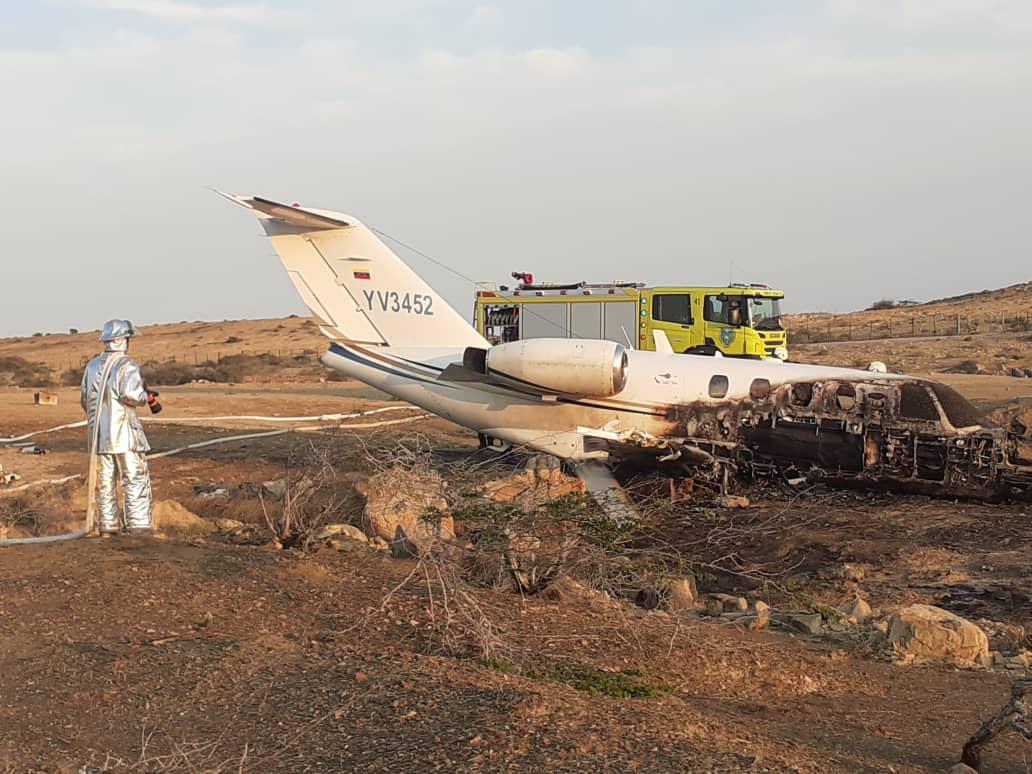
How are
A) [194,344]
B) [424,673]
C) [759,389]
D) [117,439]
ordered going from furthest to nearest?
[194,344], [759,389], [117,439], [424,673]

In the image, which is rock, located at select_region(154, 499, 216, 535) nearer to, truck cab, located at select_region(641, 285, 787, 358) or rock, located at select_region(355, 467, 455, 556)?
rock, located at select_region(355, 467, 455, 556)

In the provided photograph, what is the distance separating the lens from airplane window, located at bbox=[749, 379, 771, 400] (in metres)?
16.1

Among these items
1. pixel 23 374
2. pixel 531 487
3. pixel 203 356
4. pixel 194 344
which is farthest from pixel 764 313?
pixel 194 344

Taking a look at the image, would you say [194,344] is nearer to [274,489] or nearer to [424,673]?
[274,489]

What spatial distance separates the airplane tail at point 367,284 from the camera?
18.5 meters

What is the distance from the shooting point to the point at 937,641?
29.7ft

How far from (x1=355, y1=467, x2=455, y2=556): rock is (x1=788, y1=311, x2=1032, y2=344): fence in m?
48.5

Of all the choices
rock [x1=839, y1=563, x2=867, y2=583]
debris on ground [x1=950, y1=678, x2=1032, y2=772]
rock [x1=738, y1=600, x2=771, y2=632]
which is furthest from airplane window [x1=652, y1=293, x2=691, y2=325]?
debris on ground [x1=950, y1=678, x2=1032, y2=772]

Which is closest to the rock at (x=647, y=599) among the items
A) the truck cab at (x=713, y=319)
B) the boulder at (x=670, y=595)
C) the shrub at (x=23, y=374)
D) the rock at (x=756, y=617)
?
the boulder at (x=670, y=595)

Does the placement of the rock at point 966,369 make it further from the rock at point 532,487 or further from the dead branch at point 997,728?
the dead branch at point 997,728

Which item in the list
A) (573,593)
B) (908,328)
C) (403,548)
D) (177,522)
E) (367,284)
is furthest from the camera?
(908,328)

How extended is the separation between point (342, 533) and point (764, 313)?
19.2 m

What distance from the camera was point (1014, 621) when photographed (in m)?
10.5

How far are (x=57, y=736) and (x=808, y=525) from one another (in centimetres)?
1099
